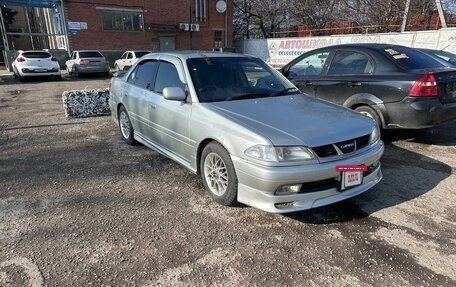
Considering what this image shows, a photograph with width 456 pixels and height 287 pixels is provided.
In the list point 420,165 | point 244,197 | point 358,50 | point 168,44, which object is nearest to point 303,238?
point 244,197

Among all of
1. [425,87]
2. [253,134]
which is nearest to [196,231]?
[253,134]

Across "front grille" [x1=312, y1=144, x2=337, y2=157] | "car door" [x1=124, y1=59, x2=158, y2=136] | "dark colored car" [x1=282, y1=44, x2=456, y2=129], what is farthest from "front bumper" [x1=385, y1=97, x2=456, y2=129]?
"car door" [x1=124, y1=59, x2=158, y2=136]

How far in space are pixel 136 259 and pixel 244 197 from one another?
1.10 m

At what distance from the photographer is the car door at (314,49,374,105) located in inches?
213

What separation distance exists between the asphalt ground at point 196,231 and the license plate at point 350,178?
39 cm

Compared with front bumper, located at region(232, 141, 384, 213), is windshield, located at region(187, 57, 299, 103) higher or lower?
higher

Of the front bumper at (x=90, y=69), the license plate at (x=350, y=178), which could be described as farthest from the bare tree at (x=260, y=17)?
the license plate at (x=350, y=178)

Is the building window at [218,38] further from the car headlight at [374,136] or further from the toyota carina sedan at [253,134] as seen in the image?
the car headlight at [374,136]

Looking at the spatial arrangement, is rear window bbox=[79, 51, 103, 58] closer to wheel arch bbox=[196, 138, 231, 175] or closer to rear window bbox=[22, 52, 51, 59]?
rear window bbox=[22, 52, 51, 59]

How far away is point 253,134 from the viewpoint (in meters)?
3.02

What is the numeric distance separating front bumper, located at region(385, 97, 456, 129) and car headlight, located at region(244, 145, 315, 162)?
274 cm

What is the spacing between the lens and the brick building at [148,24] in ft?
81.4

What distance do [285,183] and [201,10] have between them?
98.7 ft

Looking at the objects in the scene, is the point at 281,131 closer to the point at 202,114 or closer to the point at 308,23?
the point at 202,114
